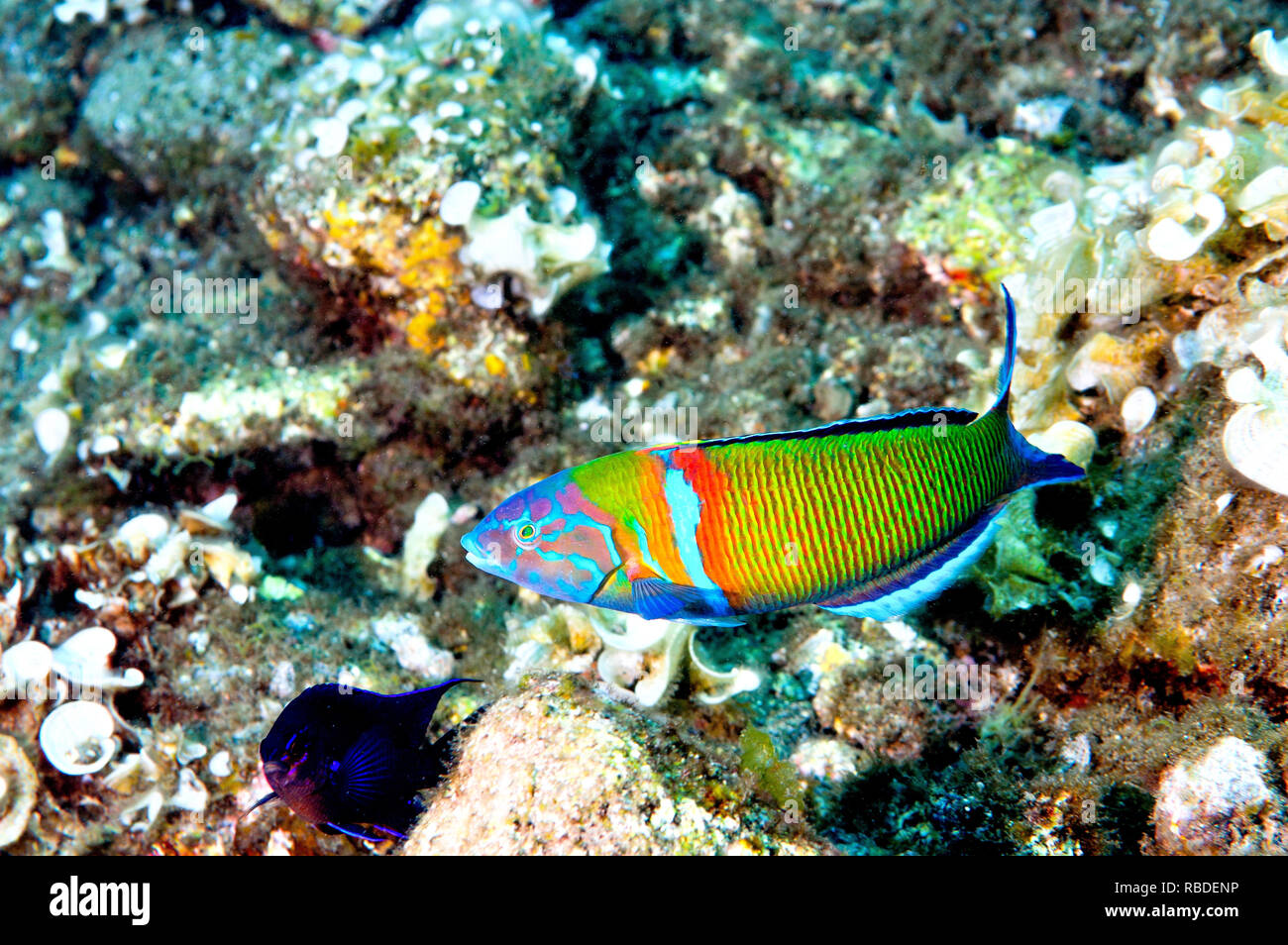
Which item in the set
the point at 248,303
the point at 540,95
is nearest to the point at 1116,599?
the point at 540,95

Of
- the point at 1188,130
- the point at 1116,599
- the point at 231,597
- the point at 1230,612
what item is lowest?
the point at 231,597

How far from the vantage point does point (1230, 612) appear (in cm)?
290

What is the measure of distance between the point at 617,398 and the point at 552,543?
2.83 metres

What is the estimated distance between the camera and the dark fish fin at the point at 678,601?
8.37 feet

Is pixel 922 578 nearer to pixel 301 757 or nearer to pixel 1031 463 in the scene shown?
pixel 1031 463

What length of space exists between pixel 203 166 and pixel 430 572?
16.9 feet

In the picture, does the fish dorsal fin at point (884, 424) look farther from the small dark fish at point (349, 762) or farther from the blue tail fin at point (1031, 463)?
the small dark fish at point (349, 762)

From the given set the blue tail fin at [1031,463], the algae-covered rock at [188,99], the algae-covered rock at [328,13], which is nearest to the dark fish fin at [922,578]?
the blue tail fin at [1031,463]

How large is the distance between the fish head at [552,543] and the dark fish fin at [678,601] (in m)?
0.15

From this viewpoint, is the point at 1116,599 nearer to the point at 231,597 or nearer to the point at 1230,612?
the point at 1230,612

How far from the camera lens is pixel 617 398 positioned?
531 cm

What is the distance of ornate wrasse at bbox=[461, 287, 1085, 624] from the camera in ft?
8.13

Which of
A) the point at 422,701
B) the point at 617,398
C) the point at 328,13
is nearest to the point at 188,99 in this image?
the point at 328,13

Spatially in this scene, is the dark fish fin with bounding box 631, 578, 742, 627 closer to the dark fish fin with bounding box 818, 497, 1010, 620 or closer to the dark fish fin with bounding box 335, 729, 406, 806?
the dark fish fin with bounding box 818, 497, 1010, 620
